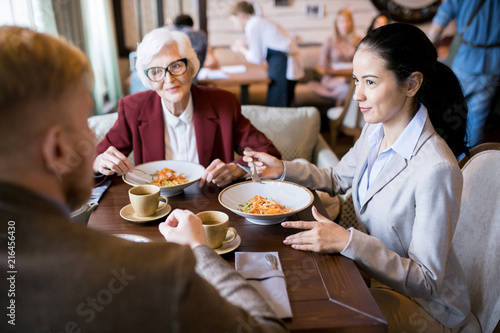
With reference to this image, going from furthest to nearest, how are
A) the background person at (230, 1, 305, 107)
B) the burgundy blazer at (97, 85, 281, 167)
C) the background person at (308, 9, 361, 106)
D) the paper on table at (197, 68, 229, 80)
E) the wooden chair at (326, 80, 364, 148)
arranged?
the background person at (308, 9, 361, 106) → the paper on table at (197, 68, 229, 80) → the background person at (230, 1, 305, 107) → the wooden chair at (326, 80, 364, 148) → the burgundy blazer at (97, 85, 281, 167)

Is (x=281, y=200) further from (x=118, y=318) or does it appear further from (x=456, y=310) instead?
(x=118, y=318)

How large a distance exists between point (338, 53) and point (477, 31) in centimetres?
212

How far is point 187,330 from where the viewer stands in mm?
653

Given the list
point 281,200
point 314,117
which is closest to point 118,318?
point 281,200

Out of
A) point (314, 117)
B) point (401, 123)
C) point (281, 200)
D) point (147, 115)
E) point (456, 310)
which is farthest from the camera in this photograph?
point (314, 117)

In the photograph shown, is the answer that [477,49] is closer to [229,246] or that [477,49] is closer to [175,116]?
[175,116]

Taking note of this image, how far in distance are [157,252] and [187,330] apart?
14 centimetres

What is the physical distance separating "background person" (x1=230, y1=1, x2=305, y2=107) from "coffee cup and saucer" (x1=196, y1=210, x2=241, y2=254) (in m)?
3.16

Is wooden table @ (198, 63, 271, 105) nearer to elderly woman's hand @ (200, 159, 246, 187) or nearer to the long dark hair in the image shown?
elderly woman's hand @ (200, 159, 246, 187)

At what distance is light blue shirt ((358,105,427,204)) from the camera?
1.26 m

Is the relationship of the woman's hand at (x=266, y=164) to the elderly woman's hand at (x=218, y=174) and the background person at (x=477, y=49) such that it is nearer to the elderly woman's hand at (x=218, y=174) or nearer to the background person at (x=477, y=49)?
the elderly woman's hand at (x=218, y=174)

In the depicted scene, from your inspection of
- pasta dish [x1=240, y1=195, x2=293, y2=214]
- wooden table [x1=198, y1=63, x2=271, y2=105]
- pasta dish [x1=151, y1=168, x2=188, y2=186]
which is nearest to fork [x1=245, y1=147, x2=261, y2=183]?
pasta dish [x1=240, y1=195, x2=293, y2=214]


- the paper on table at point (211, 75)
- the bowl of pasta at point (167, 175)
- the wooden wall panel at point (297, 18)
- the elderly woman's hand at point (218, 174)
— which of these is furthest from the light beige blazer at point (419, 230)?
the wooden wall panel at point (297, 18)

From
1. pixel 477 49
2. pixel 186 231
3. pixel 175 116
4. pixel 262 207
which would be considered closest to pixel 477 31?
pixel 477 49
